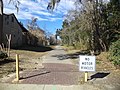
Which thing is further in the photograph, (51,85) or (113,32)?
(113,32)

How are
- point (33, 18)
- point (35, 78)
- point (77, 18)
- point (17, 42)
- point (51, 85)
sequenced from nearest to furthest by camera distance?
point (51, 85) < point (35, 78) < point (77, 18) < point (17, 42) < point (33, 18)

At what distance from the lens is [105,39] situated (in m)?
28.2

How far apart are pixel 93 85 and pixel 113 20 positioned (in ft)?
53.4

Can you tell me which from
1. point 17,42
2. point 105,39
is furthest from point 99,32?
point 17,42

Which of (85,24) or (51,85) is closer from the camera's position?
(51,85)

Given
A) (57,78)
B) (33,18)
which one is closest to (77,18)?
(57,78)

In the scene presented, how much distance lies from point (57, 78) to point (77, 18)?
64.6ft

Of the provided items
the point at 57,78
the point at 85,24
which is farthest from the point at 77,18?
the point at 57,78

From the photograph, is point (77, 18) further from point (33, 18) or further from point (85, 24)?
point (33, 18)

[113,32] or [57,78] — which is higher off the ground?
[113,32]

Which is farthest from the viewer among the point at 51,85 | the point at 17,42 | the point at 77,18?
the point at 17,42

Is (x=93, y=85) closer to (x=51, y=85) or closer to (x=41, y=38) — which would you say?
(x=51, y=85)

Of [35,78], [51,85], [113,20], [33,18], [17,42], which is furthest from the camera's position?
[33,18]

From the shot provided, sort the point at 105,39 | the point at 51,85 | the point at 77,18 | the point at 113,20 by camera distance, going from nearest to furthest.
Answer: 1. the point at 51,85
2. the point at 113,20
3. the point at 105,39
4. the point at 77,18
